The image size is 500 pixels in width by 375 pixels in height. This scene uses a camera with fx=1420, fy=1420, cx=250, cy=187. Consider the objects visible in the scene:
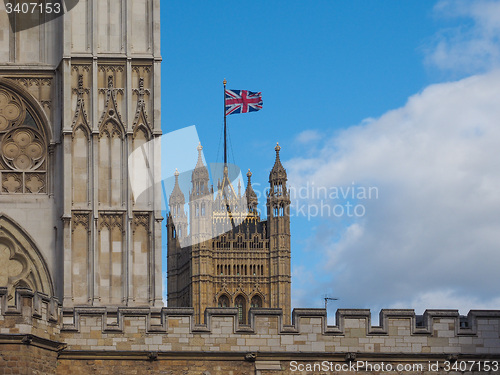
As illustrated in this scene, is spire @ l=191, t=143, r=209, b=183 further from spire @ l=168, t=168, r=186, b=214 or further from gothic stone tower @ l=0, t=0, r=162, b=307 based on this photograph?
gothic stone tower @ l=0, t=0, r=162, b=307

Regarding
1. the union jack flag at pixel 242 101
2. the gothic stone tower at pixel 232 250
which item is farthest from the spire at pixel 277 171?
the union jack flag at pixel 242 101

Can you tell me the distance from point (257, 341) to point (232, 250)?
133 metres

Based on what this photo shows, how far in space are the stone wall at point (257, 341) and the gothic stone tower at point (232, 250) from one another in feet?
401

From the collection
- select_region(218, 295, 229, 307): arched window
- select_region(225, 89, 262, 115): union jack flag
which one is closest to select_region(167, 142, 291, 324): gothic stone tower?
select_region(218, 295, 229, 307): arched window

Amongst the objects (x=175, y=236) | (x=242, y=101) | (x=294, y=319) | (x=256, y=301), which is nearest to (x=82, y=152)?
(x=294, y=319)

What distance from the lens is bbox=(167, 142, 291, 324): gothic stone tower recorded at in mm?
151375

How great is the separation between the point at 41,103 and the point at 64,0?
254 cm

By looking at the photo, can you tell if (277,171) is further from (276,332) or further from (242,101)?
(276,332)

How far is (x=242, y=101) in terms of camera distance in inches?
2881

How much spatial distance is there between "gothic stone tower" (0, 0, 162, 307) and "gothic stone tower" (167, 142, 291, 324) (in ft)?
376

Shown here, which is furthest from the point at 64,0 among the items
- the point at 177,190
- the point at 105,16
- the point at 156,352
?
the point at 177,190

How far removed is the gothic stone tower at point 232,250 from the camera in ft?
497

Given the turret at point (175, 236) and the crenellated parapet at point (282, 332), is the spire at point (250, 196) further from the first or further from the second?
the crenellated parapet at point (282, 332)

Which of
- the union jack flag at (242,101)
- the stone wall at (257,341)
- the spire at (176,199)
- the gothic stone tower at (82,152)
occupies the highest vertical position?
the spire at (176,199)
